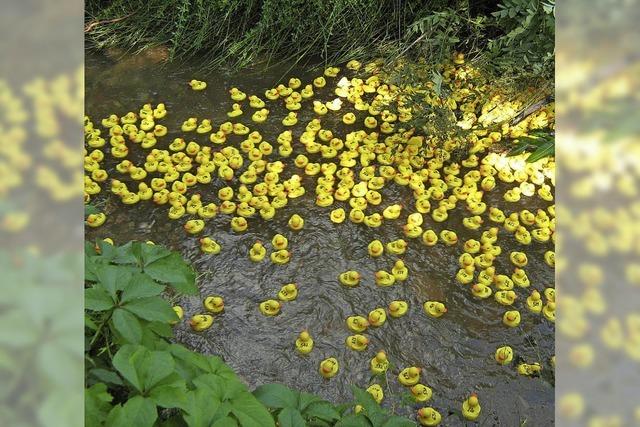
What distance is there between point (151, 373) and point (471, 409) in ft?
→ 4.20

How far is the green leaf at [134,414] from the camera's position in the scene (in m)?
0.85

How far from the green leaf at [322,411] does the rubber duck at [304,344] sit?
0.95 meters

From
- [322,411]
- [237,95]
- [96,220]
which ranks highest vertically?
[322,411]

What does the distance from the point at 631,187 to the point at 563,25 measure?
76mm

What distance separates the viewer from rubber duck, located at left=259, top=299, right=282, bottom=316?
2299mm

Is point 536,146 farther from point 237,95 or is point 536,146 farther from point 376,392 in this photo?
point 237,95

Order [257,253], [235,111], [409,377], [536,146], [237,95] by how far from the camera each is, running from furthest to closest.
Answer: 1. [237,95]
2. [235,111]
3. [536,146]
4. [257,253]
5. [409,377]

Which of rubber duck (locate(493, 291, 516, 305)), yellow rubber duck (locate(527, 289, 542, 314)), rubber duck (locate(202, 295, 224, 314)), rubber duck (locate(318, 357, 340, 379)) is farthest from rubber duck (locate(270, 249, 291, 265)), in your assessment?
yellow rubber duck (locate(527, 289, 542, 314))

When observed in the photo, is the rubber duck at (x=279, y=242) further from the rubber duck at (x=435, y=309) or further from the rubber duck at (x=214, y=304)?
the rubber duck at (x=435, y=309)

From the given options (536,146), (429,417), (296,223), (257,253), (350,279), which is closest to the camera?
(429,417)

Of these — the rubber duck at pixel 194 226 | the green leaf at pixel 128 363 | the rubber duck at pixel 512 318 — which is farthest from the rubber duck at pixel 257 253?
the green leaf at pixel 128 363

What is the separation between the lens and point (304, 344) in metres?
2.17

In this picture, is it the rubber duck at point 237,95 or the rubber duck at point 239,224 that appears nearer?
the rubber duck at point 239,224

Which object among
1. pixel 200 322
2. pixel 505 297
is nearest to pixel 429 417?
pixel 505 297
